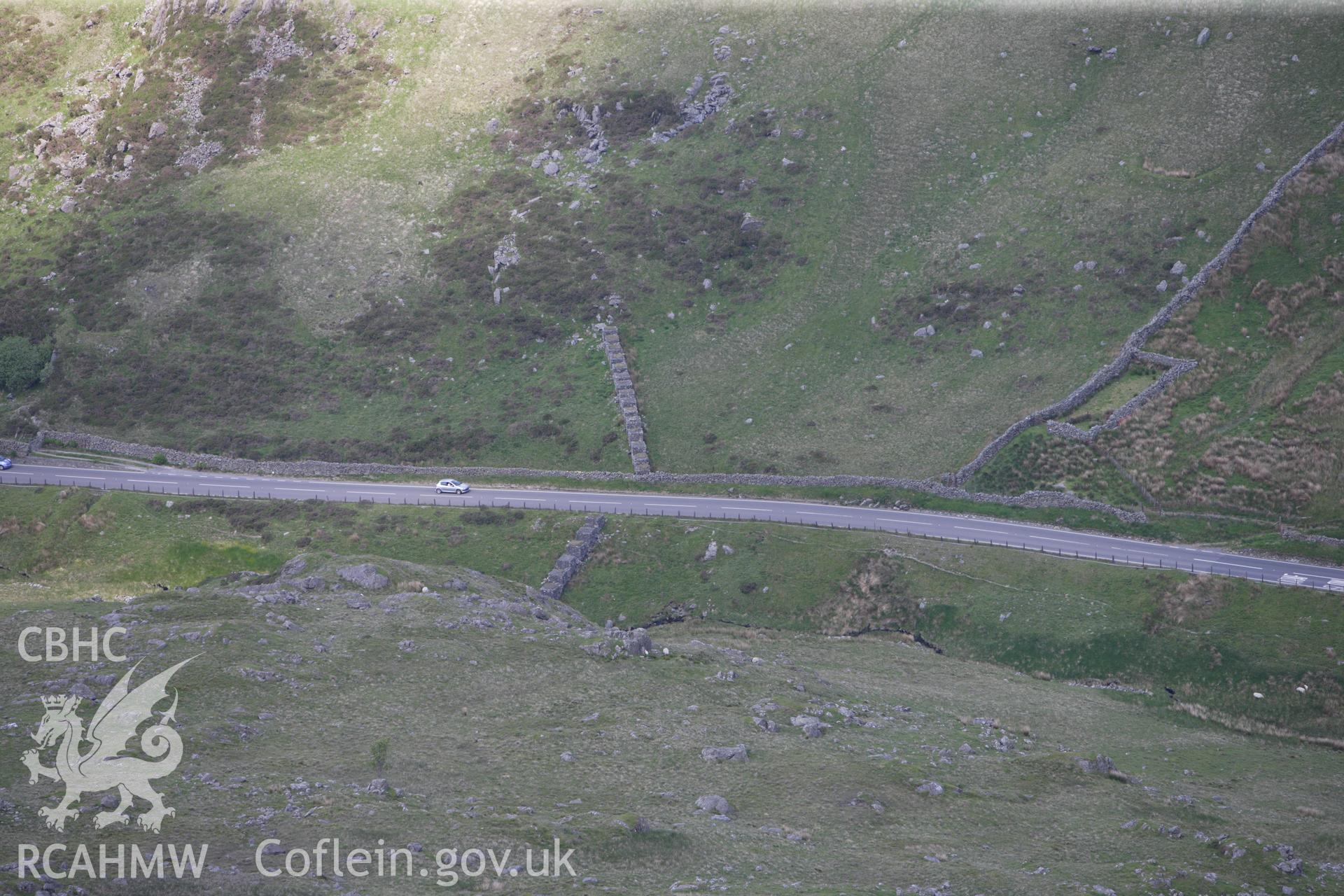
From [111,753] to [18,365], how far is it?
83773 millimetres

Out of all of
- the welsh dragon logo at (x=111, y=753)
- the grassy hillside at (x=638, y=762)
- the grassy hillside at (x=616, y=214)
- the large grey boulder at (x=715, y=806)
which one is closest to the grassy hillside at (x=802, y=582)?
the grassy hillside at (x=638, y=762)

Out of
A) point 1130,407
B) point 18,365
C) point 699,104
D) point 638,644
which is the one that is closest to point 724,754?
point 638,644

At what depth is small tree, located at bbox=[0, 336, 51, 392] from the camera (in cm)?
10325

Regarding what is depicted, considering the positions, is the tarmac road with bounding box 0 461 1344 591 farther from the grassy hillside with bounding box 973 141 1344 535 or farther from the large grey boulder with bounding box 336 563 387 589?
the large grey boulder with bounding box 336 563 387 589

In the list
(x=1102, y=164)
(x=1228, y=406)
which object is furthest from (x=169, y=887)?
(x=1102, y=164)

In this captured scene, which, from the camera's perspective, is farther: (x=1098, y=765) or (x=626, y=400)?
(x=626, y=400)

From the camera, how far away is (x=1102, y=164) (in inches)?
4053

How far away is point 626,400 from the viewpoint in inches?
3703

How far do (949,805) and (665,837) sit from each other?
12.3 meters

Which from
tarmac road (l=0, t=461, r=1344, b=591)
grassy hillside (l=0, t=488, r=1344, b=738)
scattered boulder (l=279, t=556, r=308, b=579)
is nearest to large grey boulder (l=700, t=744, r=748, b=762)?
scattered boulder (l=279, t=556, r=308, b=579)

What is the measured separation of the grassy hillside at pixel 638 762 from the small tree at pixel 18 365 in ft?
203

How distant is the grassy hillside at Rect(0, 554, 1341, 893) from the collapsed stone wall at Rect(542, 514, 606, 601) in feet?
46.7

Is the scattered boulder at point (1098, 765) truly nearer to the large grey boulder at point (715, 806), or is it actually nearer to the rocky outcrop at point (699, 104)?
the large grey boulder at point (715, 806)

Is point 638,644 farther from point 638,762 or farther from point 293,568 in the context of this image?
point 293,568
